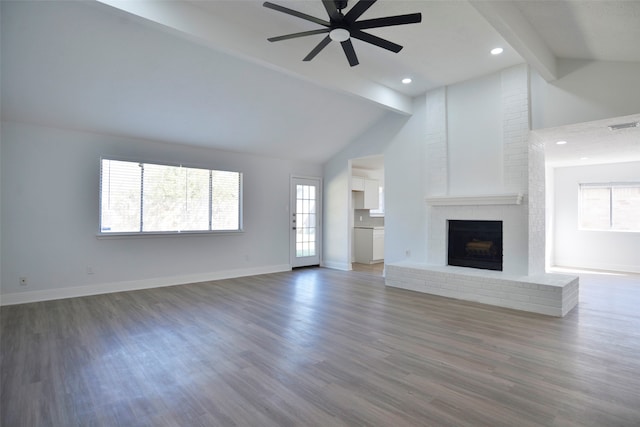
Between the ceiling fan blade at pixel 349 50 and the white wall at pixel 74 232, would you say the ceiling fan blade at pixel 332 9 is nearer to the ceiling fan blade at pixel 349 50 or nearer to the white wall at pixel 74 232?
the ceiling fan blade at pixel 349 50

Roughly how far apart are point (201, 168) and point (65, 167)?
78.3 inches

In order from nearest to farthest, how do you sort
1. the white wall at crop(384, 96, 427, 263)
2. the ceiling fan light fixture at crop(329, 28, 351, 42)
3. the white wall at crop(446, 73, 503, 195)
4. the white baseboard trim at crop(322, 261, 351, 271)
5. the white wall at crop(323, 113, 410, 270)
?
the ceiling fan light fixture at crop(329, 28, 351, 42) → the white wall at crop(446, 73, 503, 195) → the white wall at crop(384, 96, 427, 263) → the white wall at crop(323, 113, 410, 270) → the white baseboard trim at crop(322, 261, 351, 271)

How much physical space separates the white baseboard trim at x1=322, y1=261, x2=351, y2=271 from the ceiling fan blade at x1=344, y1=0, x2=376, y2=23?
5.24m

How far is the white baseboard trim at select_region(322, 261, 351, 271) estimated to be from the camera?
7180mm

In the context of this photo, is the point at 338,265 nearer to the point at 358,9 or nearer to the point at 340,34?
the point at 340,34

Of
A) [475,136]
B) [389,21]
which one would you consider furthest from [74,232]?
[475,136]

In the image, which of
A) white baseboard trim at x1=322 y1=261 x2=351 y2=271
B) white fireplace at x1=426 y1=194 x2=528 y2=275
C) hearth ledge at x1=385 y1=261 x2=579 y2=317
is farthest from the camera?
white baseboard trim at x1=322 y1=261 x2=351 y2=271

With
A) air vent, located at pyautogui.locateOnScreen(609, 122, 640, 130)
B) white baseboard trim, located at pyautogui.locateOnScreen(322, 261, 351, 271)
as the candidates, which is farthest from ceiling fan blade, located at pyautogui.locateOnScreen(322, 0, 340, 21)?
white baseboard trim, located at pyautogui.locateOnScreen(322, 261, 351, 271)

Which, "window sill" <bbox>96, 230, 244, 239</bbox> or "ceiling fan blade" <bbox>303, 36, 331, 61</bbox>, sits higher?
"ceiling fan blade" <bbox>303, 36, 331, 61</bbox>

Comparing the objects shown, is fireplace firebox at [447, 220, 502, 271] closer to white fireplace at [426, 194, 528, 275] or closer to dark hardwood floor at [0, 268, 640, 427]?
white fireplace at [426, 194, 528, 275]

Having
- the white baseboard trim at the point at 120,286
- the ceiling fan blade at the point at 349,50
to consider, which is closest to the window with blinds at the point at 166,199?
the white baseboard trim at the point at 120,286

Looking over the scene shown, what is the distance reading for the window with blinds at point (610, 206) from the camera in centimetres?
686

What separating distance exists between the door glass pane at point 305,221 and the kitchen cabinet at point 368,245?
1.28 m

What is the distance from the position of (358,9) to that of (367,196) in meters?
5.94
